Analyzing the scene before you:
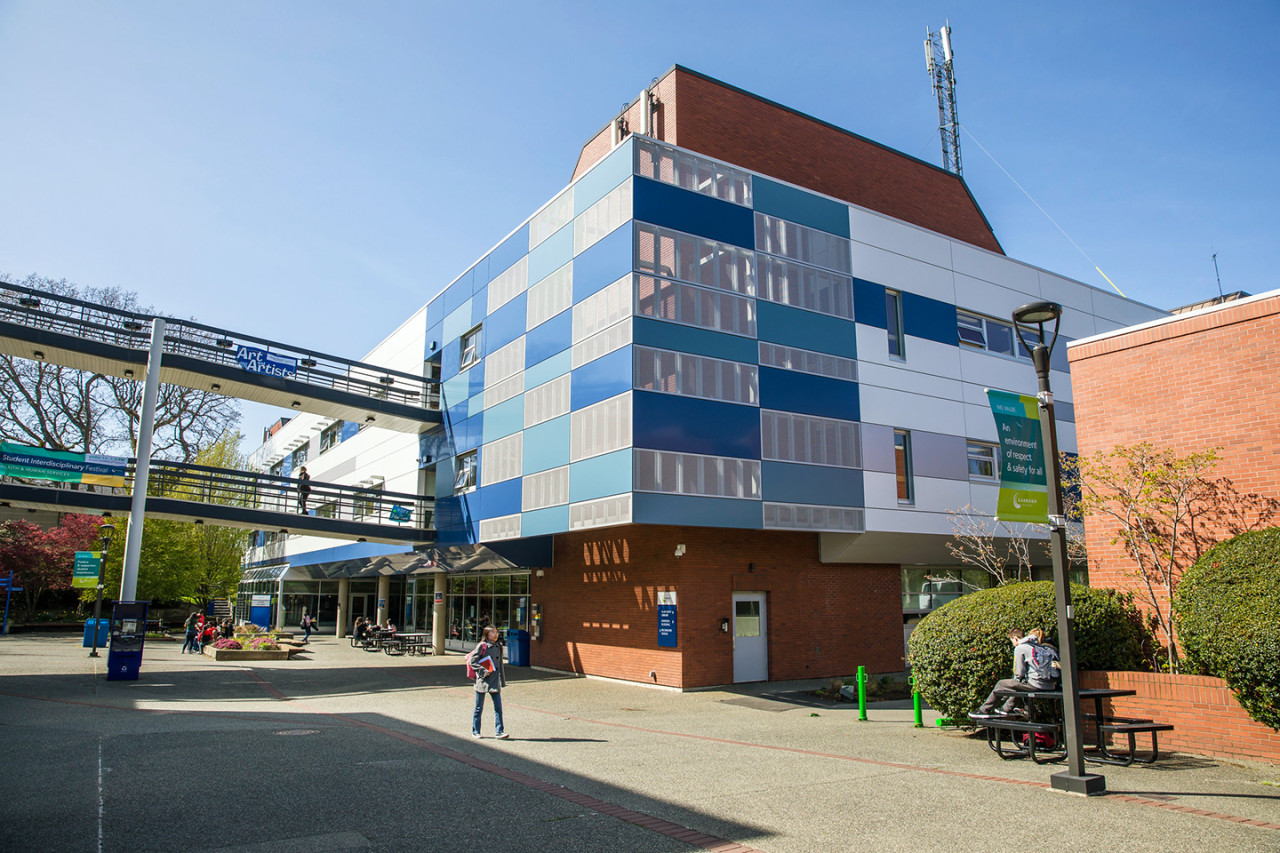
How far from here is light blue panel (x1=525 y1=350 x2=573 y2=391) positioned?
71.1ft

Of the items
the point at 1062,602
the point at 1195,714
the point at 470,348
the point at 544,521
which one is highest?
the point at 470,348

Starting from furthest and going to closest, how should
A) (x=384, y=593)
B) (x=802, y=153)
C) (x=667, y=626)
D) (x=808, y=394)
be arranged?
(x=384, y=593) → (x=802, y=153) → (x=808, y=394) → (x=667, y=626)

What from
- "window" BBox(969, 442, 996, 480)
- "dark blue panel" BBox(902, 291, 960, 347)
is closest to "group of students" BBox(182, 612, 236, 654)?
"dark blue panel" BBox(902, 291, 960, 347)

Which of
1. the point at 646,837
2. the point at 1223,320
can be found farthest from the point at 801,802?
the point at 1223,320

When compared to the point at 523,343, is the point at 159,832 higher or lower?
lower

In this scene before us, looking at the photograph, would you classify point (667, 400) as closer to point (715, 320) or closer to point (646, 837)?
point (715, 320)

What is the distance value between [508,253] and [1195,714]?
2139 centimetres

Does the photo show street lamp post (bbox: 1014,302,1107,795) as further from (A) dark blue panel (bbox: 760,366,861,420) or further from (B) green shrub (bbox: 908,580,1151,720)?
(A) dark blue panel (bbox: 760,366,861,420)

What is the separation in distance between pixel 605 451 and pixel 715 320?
4296mm

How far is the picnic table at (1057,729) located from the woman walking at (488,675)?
6737mm

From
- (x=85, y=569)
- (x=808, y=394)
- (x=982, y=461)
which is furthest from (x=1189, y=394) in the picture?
(x=85, y=569)

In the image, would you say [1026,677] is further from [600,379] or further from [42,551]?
[42,551]

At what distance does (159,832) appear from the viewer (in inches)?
274

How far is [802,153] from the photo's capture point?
83.7 feet
